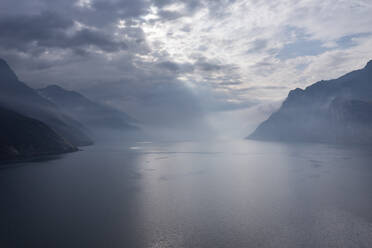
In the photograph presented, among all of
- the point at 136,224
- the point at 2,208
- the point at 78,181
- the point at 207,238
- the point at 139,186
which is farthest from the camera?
the point at 78,181

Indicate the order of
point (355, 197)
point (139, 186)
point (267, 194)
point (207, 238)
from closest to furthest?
point (207, 238), point (355, 197), point (267, 194), point (139, 186)

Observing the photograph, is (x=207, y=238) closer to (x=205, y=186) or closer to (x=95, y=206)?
(x=95, y=206)

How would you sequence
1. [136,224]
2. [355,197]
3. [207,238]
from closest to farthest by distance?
[207,238] < [136,224] < [355,197]

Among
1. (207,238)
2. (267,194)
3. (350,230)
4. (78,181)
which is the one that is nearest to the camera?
(207,238)

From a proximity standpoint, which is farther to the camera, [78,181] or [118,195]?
[78,181]

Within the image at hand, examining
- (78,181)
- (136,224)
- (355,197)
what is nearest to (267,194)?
(355,197)

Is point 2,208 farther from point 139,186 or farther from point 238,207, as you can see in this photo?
point 238,207

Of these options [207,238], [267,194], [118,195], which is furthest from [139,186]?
[207,238]

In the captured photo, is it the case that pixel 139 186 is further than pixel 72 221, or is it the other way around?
pixel 139 186
